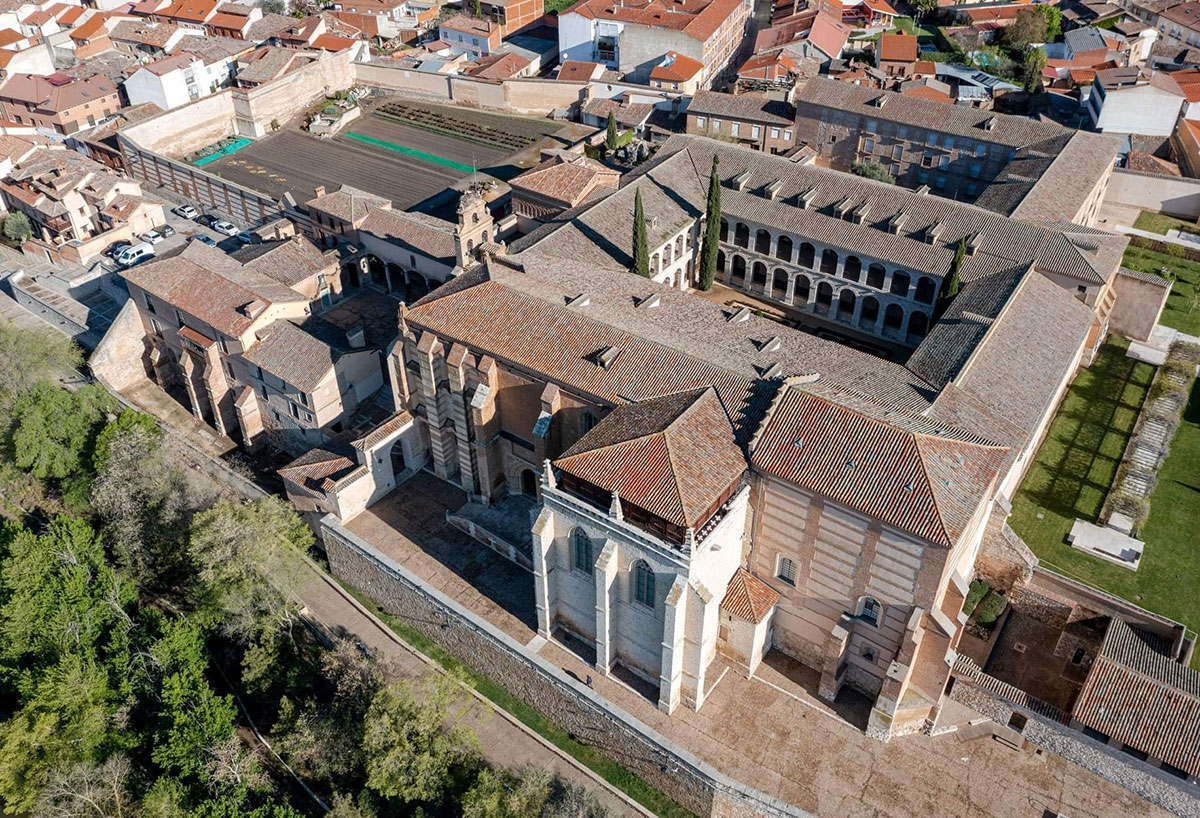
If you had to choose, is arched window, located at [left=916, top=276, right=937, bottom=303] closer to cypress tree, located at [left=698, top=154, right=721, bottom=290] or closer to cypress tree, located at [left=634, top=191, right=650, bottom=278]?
cypress tree, located at [left=698, top=154, right=721, bottom=290]

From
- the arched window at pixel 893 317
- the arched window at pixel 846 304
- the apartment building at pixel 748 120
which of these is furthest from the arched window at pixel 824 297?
the apartment building at pixel 748 120

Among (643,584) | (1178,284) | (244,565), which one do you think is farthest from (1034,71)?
(244,565)

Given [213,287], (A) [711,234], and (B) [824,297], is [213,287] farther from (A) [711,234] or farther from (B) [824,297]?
(B) [824,297]

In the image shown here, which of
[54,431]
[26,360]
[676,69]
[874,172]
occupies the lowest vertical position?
[54,431]

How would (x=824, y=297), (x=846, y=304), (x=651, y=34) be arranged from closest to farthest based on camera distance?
(x=846, y=304), (x=824, y=297), (x=651, y=34)

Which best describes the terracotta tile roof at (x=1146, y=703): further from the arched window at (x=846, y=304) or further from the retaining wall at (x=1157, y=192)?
the retaining wall at (x=1157, y=192)

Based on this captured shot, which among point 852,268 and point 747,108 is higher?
point 747,108
